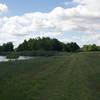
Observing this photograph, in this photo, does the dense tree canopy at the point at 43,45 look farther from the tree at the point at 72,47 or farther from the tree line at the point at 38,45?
the tree at the point at 72,47

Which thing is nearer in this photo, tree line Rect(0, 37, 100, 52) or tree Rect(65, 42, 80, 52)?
tree line Rect(0, 37, 100, 52)

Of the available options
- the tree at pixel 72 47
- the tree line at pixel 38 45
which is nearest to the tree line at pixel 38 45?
the tree line at pixel 38 45

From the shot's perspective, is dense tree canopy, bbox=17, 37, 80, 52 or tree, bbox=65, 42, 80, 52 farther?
tree, bbox=65, 42, 80, 52

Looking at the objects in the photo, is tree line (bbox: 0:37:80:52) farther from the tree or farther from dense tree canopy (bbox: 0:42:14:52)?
the tree

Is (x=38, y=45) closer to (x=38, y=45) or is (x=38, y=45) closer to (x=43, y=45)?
(x=38, y=45)

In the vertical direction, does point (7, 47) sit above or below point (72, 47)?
above

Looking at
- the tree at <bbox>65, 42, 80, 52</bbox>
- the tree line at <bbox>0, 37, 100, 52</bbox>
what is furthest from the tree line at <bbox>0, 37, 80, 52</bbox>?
the tree at <bbox>65, 42, 80, 52</bbox>

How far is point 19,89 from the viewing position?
52.3 feet

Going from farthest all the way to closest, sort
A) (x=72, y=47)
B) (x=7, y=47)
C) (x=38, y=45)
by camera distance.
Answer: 1. (x=72, y=47)
2. (x=7, y=47)
3. (x=38, y=45)

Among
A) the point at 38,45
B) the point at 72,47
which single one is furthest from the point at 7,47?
the point at 72,47

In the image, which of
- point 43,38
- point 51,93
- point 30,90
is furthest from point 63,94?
point 43,38

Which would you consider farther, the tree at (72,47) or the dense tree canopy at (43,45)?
the tree at (72,47)

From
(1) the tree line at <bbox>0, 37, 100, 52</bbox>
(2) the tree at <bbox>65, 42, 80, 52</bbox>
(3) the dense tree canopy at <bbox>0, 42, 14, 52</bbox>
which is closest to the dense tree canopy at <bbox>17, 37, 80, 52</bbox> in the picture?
(1) the tree line at <bbox>0, 37, 100, 52</bbox>

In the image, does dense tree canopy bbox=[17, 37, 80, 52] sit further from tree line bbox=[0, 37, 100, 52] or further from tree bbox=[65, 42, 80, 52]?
tree bbox=[65, 42, 80, 52]
